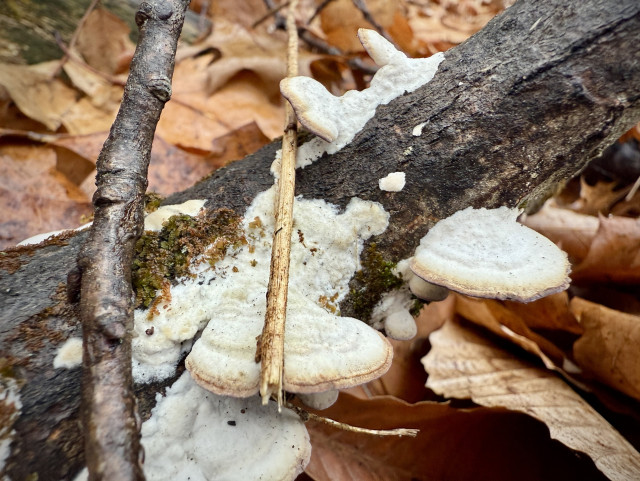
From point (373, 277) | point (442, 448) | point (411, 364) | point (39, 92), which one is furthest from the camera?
point (39, 92)

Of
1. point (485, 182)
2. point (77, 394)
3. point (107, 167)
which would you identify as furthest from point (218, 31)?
point (77, 394)

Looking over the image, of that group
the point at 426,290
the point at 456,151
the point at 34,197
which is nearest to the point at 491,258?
the point at 426,290

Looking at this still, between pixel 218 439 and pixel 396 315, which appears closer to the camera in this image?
pixel 218 439

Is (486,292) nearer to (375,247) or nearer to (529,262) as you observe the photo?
(529,262)

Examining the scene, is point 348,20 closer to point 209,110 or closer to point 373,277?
point 209,110

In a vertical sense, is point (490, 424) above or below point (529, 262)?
below
